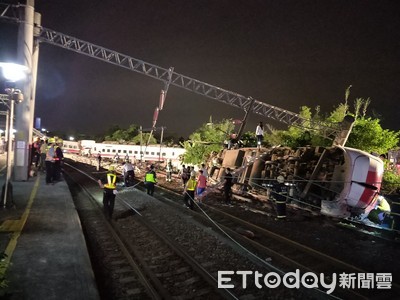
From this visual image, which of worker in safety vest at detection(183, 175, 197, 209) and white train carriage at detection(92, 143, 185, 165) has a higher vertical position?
white train carriage at detection(92, 143, 185, 165)

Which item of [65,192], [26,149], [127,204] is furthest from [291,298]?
[26,149]

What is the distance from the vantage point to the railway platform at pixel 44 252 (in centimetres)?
501

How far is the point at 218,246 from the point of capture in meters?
8.72

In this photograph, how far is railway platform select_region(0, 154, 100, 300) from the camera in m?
5.01

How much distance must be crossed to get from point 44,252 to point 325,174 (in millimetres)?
11250

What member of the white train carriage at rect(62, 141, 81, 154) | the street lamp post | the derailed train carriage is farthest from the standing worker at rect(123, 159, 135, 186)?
the white train carriage at rect(62, 141, 81, 154)

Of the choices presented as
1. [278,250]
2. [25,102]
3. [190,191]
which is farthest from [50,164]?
[278,250]

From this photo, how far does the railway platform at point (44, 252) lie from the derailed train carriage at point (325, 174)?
28.0 ft

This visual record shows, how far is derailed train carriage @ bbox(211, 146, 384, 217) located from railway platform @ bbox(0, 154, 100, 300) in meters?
8.54

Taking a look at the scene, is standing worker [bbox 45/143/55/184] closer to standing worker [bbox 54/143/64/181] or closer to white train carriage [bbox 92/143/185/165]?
standing worker [bbox 54/143/64/181]

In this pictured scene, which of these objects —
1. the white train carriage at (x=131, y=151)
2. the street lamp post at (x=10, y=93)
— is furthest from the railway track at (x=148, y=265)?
the white train carriage at (x=131, y=151)

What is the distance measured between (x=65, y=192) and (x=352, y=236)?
437 inches

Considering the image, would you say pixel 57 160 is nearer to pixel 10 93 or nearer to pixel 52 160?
pixel 52 160

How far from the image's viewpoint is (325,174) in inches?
555
